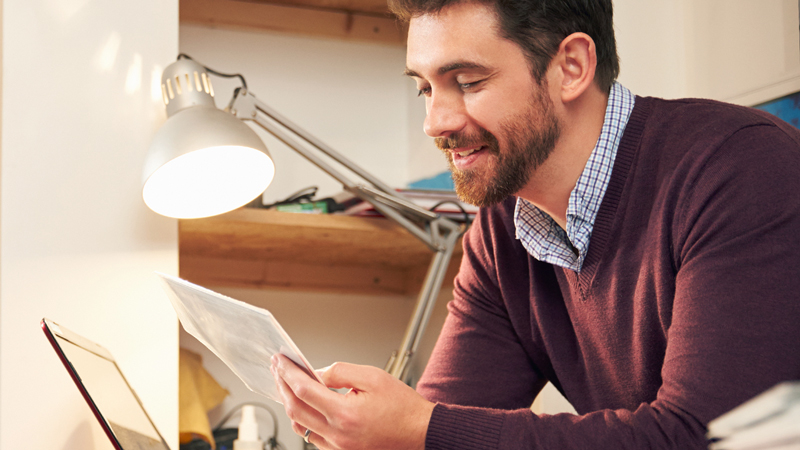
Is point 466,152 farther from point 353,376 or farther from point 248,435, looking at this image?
point 248,435

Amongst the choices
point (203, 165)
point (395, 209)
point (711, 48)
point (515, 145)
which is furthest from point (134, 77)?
point (711, 48)

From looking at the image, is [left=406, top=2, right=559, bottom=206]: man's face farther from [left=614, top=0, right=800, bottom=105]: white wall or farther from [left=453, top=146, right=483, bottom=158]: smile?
[left=614, top=0, right=800, bottom=105]: white wall

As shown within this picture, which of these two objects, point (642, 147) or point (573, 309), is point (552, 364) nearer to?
point (573, 309)

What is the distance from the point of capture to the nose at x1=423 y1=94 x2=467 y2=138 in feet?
2.75

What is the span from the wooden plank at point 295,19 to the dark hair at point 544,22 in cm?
63

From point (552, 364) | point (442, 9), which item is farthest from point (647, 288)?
point (442, 9)

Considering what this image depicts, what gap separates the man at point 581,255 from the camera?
607 mm

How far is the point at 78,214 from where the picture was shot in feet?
3.03

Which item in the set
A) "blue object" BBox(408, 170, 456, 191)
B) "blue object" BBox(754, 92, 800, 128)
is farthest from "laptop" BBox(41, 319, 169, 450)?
"blue object" BBox(754, 92, 800, 128)

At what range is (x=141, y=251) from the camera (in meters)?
0.97

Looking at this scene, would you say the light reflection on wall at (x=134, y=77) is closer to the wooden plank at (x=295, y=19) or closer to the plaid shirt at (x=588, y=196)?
the wooden plank at (x=295, y=19)

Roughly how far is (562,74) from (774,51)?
0.43 meters

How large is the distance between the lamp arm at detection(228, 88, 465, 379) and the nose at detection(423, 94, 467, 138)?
10.2 inches

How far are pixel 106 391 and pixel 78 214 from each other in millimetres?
276
